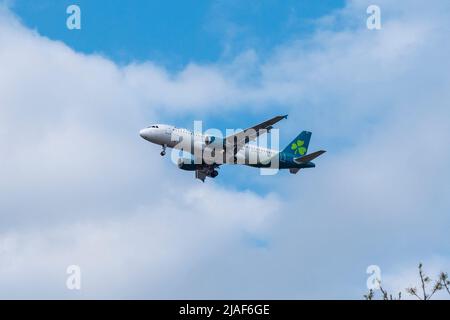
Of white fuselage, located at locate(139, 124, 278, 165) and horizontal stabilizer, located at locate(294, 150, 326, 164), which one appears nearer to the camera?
white fuselage, located at locate(139, 124, 278, 165)

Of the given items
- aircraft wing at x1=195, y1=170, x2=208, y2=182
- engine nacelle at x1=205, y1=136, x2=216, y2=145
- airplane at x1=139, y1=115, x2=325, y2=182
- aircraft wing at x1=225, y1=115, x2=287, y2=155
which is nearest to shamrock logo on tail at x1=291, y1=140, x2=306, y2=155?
airplane at x1=139, y1=115, x2=325, y2=182

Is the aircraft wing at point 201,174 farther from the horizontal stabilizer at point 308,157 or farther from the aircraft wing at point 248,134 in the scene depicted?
the horizontal stabilizer at point 308,157

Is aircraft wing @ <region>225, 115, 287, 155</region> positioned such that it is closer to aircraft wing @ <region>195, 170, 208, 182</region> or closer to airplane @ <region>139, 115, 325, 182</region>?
airplane @ <region>139, 115, 325, 182</region>

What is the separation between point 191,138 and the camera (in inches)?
3775

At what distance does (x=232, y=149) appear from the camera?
316ft

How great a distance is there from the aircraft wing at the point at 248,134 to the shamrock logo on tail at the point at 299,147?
12500 millimetres

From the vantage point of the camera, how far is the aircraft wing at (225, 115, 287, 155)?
8700 centimetres

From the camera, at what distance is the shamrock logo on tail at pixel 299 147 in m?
107

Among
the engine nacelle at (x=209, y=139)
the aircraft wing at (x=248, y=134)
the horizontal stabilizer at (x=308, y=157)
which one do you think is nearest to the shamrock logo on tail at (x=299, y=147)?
the horizontal stabilizer at (x=308, y=157)

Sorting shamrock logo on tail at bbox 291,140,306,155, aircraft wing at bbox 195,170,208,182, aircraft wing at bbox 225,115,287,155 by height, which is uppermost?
shamrock logo on tail at bbox 291,140,306,155

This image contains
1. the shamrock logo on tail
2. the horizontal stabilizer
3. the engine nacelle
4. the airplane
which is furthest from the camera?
the shamrock logo on tail
